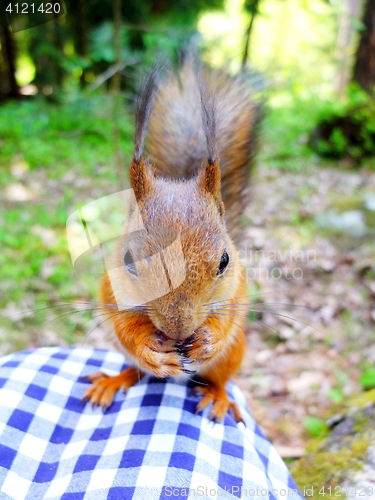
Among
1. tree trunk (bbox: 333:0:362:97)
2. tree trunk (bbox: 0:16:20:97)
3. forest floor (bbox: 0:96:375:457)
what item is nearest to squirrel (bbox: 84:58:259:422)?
forest floor (bbox: 0:96:375:457)

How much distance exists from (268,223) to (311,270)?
737 millimetres

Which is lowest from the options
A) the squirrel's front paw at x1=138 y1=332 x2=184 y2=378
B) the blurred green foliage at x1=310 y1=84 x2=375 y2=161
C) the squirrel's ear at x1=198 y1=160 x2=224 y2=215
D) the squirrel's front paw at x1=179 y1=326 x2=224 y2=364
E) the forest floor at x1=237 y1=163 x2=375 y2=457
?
the forest floor at x1=237 y1=163 x2=375 y2=457

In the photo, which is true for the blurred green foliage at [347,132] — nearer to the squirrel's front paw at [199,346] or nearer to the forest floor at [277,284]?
the forest floor at [277,284]

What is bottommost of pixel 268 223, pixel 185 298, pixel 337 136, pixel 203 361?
pixel 268 223

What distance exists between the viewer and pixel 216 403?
1366mm

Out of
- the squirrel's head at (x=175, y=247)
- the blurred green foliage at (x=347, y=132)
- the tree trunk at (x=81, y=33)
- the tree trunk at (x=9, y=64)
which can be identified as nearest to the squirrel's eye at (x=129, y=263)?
the squirrel's head at (x=175, y=247)

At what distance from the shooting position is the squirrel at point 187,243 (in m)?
1.01

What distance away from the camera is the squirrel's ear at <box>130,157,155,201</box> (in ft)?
3.67

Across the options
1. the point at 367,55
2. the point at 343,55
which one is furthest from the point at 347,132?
the point at 343,55

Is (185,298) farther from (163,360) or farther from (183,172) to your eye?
(183,172)

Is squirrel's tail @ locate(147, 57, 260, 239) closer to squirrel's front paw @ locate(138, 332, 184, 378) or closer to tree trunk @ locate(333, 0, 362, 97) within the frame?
squirrel's front paw @ locate(138, 332, 184, 378)

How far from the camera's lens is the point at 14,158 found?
15.2 ft

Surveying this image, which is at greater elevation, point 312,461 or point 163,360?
point 163,360

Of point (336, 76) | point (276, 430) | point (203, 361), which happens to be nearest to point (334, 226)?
point (276, 430)
